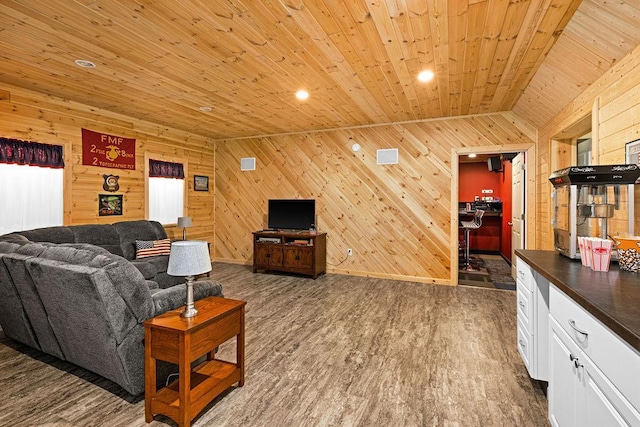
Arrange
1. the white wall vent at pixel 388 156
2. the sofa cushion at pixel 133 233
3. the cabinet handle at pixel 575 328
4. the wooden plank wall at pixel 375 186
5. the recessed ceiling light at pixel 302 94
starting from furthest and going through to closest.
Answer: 1. the white wall vent at pixel 388 156
2. the wooden plank wall at pixel 375 186
3. the sofa cushion at pixel 133 233
4. the recessed ceiling light at pixel 302 94
5. the cabinet handle at pixel 575 328

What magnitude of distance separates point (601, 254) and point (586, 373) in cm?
85

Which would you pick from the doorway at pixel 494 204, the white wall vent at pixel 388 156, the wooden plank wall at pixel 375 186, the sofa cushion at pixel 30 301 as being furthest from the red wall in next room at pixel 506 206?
the sofa cushion at pixel 30 301

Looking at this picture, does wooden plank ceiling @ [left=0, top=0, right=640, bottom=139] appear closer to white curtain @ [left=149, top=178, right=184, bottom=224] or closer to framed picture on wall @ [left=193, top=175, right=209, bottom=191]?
white curtain @ [left=149, top=178, right=184, bottom=224]

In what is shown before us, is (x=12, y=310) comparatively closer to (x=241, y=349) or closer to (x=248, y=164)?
(x=241, y=349)

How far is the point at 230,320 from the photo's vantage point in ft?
7.04

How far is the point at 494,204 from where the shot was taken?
7996mm

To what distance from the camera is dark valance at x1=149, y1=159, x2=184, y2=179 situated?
563 centimetres

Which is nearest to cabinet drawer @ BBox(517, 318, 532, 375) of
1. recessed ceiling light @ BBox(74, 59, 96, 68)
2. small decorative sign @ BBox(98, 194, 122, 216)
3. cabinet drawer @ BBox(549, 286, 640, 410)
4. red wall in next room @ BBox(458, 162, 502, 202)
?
cabinet drawer @ BBox(549, 286, 640, 410)

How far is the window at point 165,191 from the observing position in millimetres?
5656

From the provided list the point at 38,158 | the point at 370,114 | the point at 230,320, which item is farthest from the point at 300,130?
the point at 230,320

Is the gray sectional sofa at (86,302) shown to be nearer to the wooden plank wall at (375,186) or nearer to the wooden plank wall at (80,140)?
the wooden plank wall at (80,140)

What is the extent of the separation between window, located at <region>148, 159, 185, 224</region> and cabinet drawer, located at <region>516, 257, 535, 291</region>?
5.60 m

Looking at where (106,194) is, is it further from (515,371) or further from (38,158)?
(515,371)

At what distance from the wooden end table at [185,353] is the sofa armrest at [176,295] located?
0.25 feet
